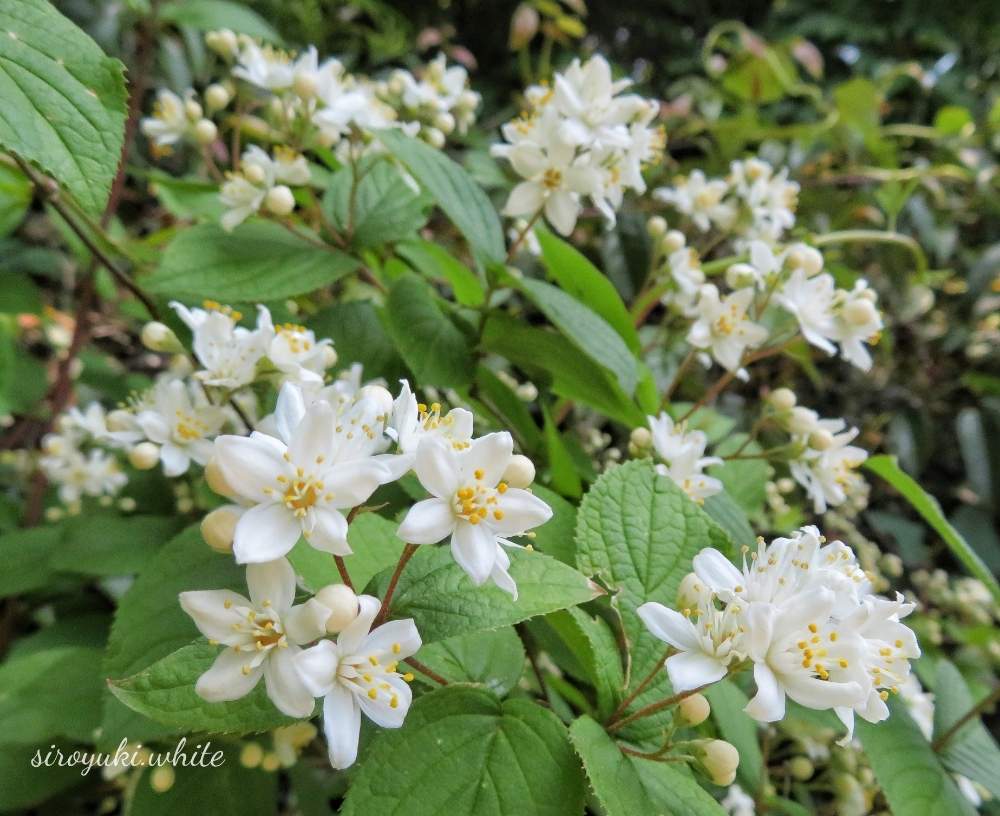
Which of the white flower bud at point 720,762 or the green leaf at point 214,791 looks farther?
the green leaf at point 214,791

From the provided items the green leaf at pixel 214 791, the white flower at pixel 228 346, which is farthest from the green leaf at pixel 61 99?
the green leaf at pixel 214 791

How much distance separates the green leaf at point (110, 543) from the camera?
1.09 m

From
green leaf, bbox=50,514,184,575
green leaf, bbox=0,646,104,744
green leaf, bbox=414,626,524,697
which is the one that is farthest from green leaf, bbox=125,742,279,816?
green leaf, bbox=414,626,524,697

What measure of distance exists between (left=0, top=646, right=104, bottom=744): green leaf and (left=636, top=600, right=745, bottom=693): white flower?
2.60 ft

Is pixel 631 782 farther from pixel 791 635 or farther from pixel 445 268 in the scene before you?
pixel 445 268

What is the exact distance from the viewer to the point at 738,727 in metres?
0.96

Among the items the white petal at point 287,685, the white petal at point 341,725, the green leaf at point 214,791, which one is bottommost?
the green leaf at point 214,791

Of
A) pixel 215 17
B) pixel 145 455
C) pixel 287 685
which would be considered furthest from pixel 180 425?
pixel 215 17

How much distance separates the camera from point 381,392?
68 cm

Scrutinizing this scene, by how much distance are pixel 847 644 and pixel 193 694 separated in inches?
20.9

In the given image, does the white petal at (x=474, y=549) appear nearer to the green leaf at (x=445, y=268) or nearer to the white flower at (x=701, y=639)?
the white flower at (x=701, y=639)

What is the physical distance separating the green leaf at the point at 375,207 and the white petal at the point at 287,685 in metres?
0.71

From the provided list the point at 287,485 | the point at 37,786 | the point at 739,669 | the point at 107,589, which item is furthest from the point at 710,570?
the point at 107,589

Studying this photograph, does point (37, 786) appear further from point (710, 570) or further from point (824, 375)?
point (824, 375)
